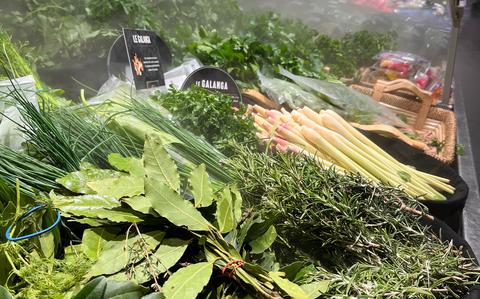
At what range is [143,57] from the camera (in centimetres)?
215

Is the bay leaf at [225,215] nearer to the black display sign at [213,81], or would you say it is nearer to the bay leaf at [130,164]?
the bay leaf at [130,164]

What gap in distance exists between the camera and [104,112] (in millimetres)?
1702

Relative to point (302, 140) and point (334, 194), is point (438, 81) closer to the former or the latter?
point (302, 140)

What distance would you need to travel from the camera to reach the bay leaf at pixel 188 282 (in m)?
0.89

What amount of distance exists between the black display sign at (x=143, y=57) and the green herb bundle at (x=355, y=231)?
100cm

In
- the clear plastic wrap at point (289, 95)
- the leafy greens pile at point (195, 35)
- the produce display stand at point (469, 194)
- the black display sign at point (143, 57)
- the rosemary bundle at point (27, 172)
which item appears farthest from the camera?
the clear plastic wrap at point (289, 95)

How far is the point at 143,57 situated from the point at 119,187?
1.21m

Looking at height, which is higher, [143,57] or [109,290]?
[143,57]

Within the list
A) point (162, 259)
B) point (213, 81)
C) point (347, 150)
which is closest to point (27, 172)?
point (162, 259)

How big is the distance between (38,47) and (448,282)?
7.30 ft

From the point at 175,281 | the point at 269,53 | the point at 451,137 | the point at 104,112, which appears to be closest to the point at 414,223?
the point at 175,281

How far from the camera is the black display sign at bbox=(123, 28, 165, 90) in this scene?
2082 mm

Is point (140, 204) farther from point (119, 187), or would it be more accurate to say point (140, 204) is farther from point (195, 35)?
point (195, 35)

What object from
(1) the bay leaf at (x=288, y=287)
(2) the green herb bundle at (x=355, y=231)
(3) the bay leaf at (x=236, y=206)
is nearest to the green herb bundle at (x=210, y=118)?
(2) the green herb bundle at (x=355, y=231)
